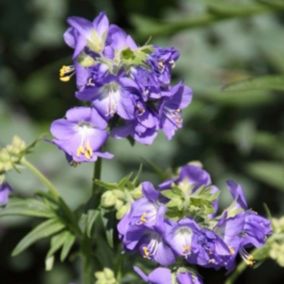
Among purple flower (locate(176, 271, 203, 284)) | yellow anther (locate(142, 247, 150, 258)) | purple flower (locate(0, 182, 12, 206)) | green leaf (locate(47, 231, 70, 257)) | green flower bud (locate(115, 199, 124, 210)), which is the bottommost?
green leaf (locate(47, 231, 70, 257))

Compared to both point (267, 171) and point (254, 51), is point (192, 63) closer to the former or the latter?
point (254, 51)

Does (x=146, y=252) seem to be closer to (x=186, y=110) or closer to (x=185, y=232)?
(x=185, y=232)

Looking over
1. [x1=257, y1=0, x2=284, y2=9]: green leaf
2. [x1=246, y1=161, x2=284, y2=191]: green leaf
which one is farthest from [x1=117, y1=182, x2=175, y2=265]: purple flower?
[x1=246, y1=161, x2=284, y2=191]: green leaf

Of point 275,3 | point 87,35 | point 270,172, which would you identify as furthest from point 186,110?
point 87,35

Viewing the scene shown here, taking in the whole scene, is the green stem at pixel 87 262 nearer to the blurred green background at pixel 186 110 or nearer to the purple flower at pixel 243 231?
the purple flower at pixel 243 231

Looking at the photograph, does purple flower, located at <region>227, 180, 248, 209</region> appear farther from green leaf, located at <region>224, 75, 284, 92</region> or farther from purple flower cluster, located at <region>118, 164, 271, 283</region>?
green leaf, located at <region>224, 75, 284, 92</region>

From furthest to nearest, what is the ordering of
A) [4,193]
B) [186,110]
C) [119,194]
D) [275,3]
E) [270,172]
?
[186,110]
[270,172]
[275,3]
[4,193]
[119,194]

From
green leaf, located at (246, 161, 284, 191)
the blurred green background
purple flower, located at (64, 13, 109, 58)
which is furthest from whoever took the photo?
the blurred green background
